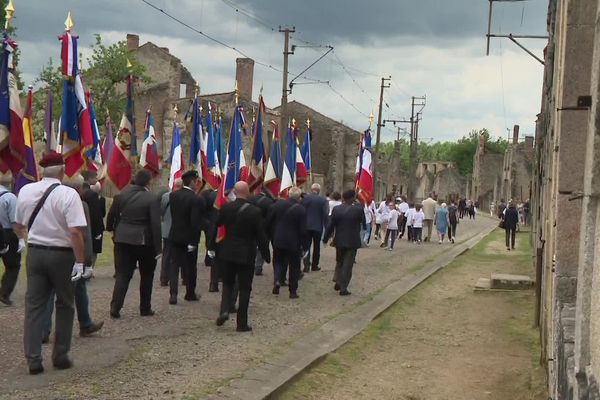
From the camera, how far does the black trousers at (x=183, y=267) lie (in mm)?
11203

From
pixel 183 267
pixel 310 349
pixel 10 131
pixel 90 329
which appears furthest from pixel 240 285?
pixel 10 131

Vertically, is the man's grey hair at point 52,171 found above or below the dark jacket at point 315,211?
above

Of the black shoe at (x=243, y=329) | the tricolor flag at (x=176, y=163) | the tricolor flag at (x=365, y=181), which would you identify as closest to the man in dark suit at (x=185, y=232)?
the black shoe at (x=243, y=329)

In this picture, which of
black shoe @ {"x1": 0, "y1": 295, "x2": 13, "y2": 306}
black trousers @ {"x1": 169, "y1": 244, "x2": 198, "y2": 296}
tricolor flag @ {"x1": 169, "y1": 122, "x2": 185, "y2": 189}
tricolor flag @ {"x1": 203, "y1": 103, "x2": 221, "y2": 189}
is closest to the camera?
black shoe @ {"x1": 0, "y1": 295, "x2": 13, "y2": 306}

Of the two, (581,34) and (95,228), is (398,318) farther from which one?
(581,34)

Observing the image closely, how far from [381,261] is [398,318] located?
27.4 feet

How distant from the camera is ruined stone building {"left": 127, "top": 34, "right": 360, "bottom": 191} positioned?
47688mm

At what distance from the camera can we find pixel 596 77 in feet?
12.7

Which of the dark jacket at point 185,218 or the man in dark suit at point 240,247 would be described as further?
the dark jacket at point 185,218

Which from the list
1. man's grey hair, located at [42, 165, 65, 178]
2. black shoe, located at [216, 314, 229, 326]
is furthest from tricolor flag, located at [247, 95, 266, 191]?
man's grey hair, located at [42, 165, 65, 178]

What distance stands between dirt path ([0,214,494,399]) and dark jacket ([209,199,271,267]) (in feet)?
3.11

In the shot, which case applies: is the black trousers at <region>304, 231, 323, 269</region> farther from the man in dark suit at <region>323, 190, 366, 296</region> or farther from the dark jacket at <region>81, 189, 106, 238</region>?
the dark jacket at <region>81, 189, 106, 238</region>

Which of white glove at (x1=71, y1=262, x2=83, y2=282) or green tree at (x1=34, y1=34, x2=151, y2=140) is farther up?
green tree at (x1=34, y1=34, x2=151, y2=140)

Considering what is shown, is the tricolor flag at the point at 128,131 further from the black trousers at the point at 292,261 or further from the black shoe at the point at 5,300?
the black shoe at the point at 5,300
